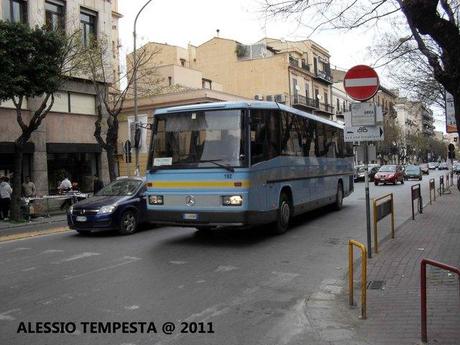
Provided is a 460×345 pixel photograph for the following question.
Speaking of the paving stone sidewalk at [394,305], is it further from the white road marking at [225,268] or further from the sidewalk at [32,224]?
the sidewalk at [32,224]

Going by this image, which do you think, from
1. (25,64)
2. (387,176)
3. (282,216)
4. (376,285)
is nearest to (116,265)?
(376,285)

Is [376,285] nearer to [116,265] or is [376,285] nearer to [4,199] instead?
[116,265]

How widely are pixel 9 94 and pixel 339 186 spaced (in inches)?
460

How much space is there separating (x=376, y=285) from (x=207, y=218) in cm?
441

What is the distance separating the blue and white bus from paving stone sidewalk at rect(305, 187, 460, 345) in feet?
9.46

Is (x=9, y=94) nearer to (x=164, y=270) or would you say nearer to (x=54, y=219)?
(x=54, y=219)

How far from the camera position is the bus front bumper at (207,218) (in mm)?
10758

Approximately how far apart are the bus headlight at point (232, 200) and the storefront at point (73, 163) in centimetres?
1769

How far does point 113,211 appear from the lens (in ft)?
43.0

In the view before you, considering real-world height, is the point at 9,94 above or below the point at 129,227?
above

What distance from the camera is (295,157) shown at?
44.8 ft

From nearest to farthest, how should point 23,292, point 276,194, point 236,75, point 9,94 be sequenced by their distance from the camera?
point 23,292 < point 276,194 < point 9,94 < point 236,75

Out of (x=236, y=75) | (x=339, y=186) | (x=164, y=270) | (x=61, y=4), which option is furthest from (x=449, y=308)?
(x=236, y=75)

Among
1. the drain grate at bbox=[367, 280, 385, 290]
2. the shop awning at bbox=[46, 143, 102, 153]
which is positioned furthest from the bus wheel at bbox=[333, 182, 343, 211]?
the shop awning at bbox=[46, 143, 102, 153]
